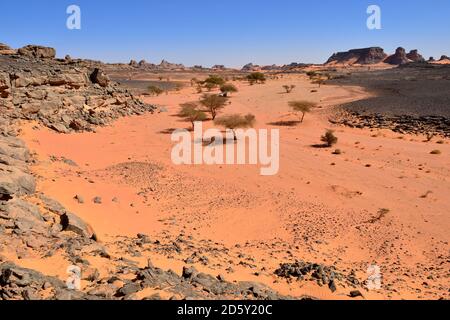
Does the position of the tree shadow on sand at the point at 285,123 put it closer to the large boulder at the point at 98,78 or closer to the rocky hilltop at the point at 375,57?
the large boulder at the point at 98,78

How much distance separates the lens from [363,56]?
153250 millimetres

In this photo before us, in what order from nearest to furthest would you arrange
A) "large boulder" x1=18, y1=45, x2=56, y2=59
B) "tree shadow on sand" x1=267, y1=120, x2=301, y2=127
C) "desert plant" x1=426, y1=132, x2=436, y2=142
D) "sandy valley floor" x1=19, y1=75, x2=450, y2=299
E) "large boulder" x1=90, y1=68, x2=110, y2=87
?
"sandy valley floor" x1=19, y1=75, x2=450, y2=299, "desert plant" x1=426, y1=132, x2=436, y2=142, "large boulder" x1=18, y1=45, x2=56, y2=59, "large boulder" x1=90, y1=68, x2=110, y2=87, "tree shadow on sand" x1=267, y1=120, x2=301, y2=127

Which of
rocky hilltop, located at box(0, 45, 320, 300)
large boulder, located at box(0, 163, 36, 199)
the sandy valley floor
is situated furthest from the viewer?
the sandy valley floor

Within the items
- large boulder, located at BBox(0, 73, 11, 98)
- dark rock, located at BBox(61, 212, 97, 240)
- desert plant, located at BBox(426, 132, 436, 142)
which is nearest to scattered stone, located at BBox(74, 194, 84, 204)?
dark rock, located at BBox(61, 212, 97, 240)

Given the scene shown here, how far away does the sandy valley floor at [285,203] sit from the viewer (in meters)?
8.80

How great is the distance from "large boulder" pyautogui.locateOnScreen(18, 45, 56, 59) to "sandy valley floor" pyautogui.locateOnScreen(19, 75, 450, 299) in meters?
A: 8.26

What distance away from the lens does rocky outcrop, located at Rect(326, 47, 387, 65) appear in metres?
150

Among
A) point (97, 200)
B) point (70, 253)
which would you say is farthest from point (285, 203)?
point (70, 253)

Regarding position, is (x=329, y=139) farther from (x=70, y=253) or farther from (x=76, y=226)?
(x=70, y=253)

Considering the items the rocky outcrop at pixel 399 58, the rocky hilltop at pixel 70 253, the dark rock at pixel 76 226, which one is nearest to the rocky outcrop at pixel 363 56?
the rocky outcrop at pixel 399 58

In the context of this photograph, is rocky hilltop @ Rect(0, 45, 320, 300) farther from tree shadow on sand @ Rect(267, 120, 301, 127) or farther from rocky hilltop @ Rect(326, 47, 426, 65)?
rocky hilltop @ Rect(326, 47, 426, 65)
